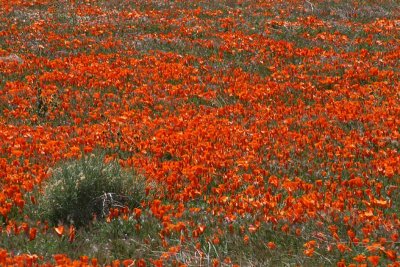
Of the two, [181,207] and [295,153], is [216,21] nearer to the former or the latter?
[295,153]

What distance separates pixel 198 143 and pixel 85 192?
2999 mm

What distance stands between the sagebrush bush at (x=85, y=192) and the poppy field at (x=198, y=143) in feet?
0.06

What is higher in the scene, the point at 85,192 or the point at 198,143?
the point at 85,192

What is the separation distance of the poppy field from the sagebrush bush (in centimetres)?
2

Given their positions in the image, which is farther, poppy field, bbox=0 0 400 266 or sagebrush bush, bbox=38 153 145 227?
sagebrush bush, bbox=38 153 145 227

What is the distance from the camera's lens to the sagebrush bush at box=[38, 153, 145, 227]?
666 centimetres

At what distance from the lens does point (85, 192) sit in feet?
22.3

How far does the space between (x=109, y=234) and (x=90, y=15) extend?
16.6 metres

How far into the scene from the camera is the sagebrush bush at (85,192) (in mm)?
6660

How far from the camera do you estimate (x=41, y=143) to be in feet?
31.0

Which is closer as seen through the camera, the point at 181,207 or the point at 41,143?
the point at 181,207

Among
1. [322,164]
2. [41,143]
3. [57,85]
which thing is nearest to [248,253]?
[322,164]

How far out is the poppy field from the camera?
19.7 ft

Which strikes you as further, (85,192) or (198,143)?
(198,143)
